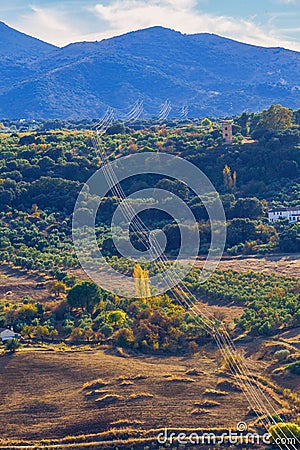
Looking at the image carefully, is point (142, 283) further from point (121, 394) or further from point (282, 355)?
point (121, 394)

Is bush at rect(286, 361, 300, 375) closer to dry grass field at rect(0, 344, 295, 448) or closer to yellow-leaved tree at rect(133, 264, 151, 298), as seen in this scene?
dry grass field at rect(0, 344, 295, 448)

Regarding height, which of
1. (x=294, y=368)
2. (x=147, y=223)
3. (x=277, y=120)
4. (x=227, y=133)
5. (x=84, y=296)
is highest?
(x=277, y=120)

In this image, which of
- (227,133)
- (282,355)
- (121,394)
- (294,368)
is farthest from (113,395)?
(227,133)

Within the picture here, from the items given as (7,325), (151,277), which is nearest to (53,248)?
(151,277)

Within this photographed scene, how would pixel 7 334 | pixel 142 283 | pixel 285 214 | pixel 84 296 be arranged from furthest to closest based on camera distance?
pixel 285 214 → pixel 142 283 → pixel 84 296 → pixel 7 334

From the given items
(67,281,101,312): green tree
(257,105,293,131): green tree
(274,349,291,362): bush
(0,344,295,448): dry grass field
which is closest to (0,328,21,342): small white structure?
(0,344,295,448): dry grass field

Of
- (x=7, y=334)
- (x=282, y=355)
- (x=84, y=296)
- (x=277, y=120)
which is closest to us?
(x=282, y=355)

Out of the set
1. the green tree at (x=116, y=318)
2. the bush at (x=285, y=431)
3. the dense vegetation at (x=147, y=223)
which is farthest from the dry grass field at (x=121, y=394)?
the green tree at (x=116, y=318)

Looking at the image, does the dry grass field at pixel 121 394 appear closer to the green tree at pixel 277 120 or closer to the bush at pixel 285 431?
the bush at pixel 285 431

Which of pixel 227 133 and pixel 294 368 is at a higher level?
pixel 227 133
